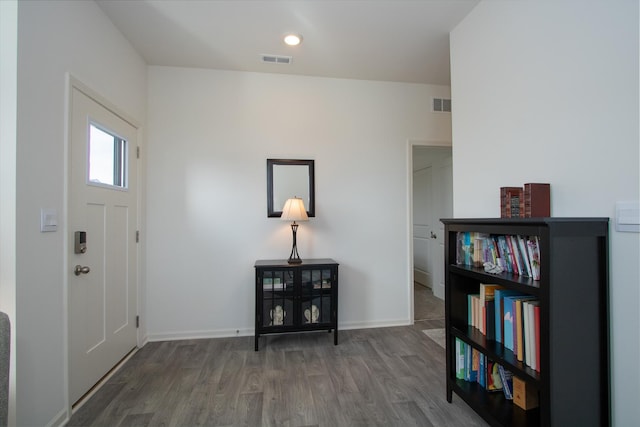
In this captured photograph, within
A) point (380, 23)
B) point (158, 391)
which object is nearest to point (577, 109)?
point (380, 23)

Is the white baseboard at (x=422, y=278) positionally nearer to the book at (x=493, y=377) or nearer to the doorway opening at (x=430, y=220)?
the doorway opening at (x=430, y=220)

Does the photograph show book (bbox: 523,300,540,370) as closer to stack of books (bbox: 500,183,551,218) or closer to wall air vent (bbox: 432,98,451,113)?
stack of books (bbox: 500,183,551,218)

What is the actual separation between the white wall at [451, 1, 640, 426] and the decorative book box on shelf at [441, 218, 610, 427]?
0.08m

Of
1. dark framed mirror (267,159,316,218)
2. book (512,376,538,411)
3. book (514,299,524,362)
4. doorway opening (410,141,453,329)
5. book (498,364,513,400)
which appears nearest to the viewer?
book (514,299,524,362)

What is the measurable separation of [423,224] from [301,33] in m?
3.68

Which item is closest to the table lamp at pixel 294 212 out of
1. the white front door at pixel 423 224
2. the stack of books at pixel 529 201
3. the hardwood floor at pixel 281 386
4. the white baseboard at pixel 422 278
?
the hardwood floor at pixel 281 386

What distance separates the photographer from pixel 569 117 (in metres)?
1.46

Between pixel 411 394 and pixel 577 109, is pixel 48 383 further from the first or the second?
pixel 577 109

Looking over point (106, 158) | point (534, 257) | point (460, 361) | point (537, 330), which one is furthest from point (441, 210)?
point (106, 158)

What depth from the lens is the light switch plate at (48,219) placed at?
1.59 meters

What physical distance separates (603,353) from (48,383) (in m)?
2.75

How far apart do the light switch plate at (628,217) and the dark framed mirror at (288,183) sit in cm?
230

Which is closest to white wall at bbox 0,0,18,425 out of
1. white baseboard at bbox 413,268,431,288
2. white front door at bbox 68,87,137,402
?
white front door at bbox 68,87,137,402

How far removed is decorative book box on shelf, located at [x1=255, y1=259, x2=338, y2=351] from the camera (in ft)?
8.97
